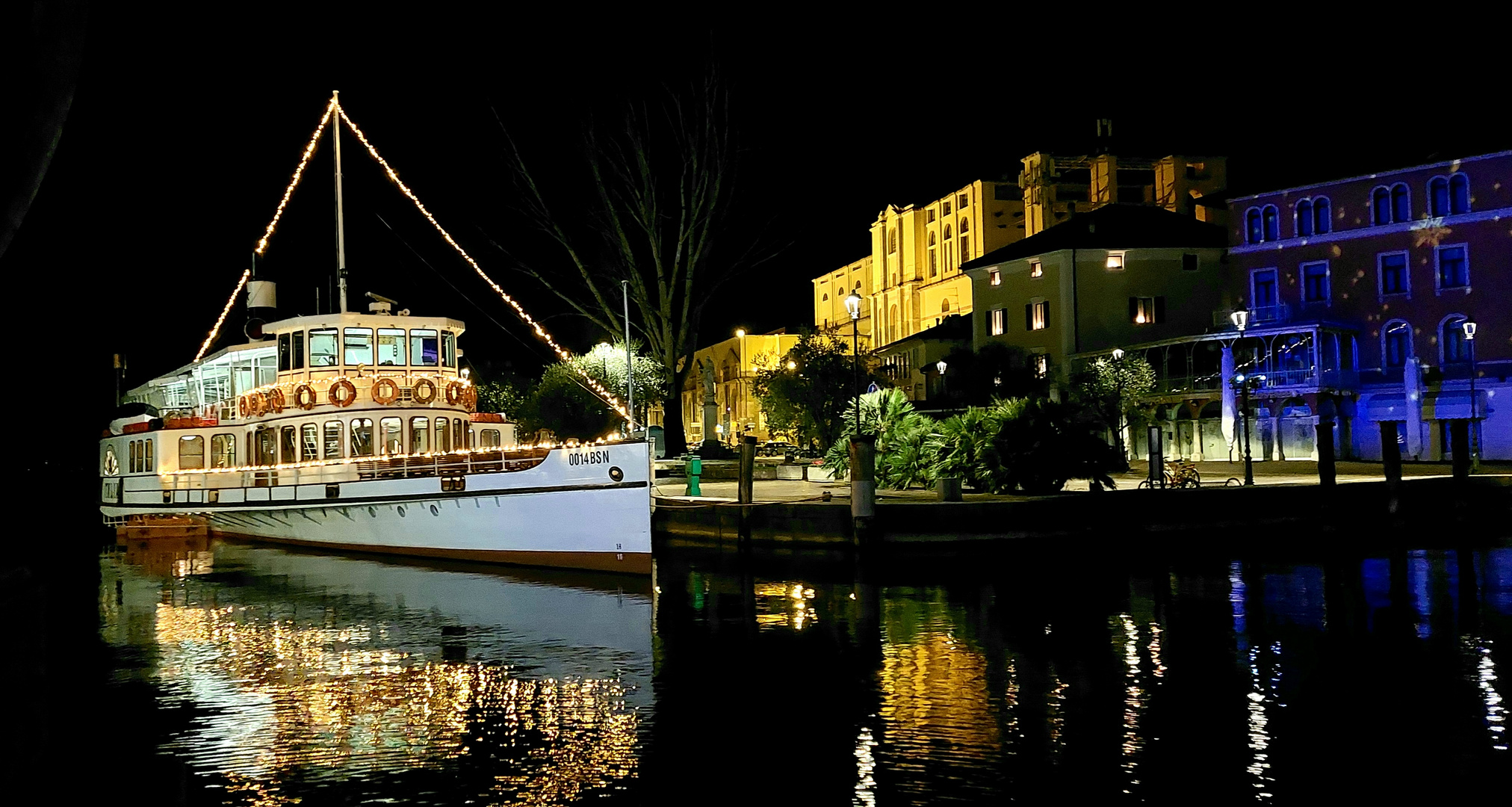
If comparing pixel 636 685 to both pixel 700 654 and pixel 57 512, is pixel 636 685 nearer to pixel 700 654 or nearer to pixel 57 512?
pixel 700 654

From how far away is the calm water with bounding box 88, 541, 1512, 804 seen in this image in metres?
10.8

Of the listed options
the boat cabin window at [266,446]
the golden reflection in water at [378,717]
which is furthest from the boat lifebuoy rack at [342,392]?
the golden reflection in water at [378,717]

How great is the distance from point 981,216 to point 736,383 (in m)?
41.0

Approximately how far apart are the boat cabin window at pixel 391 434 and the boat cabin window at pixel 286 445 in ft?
9.79

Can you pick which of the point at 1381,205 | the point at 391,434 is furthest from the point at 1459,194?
the point at 391,434

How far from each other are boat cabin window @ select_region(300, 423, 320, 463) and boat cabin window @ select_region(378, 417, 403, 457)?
1969 mm

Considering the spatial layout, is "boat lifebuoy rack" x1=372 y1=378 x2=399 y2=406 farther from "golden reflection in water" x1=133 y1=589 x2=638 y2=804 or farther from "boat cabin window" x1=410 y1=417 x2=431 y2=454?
"golden reflection in water" x1=133 y1=589 x2=638 y2=804

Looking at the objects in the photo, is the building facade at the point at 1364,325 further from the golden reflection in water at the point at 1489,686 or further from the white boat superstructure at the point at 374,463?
the golden reflection in water at the point at 1489,686

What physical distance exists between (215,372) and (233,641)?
20497 millimetres

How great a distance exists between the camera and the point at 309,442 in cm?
3191

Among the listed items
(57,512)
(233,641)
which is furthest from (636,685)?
(57,512)

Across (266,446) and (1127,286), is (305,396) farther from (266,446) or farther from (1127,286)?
(1127,286)

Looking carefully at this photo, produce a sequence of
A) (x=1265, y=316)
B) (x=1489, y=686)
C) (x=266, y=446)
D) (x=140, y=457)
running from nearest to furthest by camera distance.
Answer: (x=1489, y=686), (x=266, y=446), (x=140, y=457), (x=1265, y=316)

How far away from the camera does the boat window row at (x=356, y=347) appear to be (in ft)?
101
